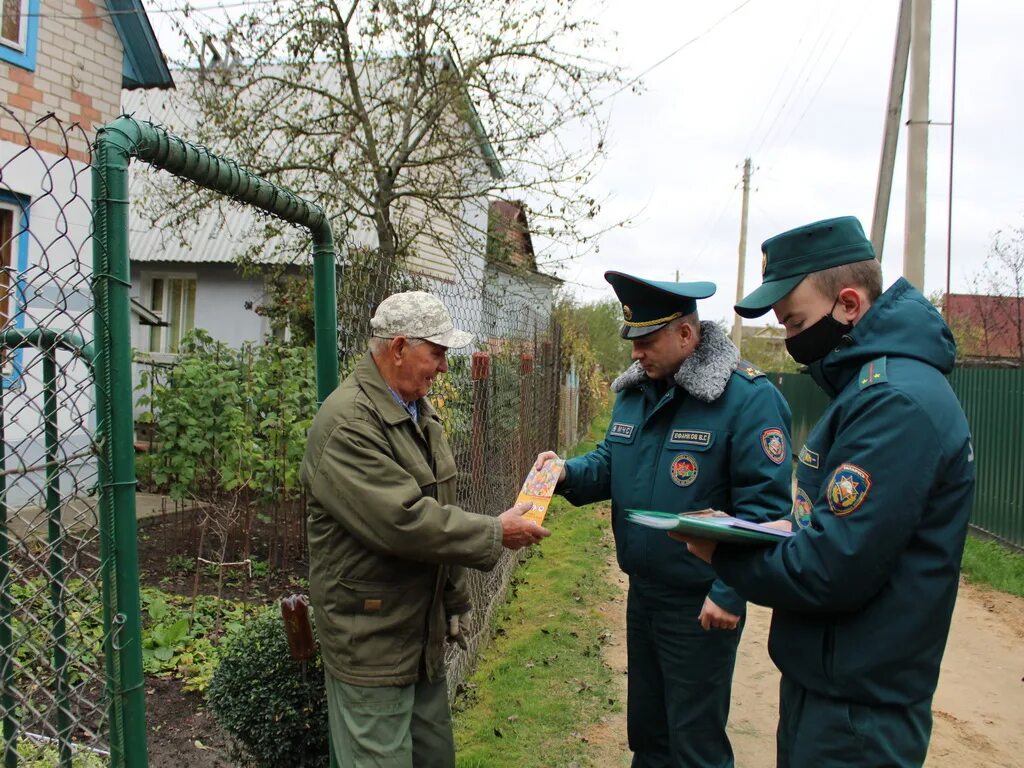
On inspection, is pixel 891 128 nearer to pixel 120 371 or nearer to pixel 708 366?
pixel 708 366

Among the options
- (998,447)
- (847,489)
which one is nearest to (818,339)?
(847,489)

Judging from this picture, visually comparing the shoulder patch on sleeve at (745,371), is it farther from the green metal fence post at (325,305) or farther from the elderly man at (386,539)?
the green metal fence post at (325,305)

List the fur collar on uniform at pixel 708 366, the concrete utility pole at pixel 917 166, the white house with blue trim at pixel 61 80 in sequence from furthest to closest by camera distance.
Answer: the concrete utility pole at pixel 917 166
the white house with blue trim at pixel 61 80
the fur collar on uniform at pixel 708 366

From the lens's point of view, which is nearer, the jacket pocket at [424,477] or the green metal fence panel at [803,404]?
the jacket pocket at [424,477]

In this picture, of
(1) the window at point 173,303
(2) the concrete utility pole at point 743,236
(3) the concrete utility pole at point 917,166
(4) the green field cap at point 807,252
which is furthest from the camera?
(2) the concrete utility pole at point 743,236

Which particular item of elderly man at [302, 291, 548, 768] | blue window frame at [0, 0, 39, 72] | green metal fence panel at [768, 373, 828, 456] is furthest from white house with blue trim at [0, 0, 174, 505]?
green metal fence panel at [768, 373, 828, 456]

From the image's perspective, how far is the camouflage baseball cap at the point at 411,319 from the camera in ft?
7.97

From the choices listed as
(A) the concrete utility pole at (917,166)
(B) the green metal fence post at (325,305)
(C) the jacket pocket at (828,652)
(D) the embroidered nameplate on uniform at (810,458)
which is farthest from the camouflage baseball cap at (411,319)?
(A) the concrete utility pole at (917,166)

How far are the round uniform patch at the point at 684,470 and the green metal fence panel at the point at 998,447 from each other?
6.83 meters

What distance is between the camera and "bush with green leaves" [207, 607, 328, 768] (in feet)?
8.89

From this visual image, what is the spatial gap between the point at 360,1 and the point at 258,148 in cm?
223

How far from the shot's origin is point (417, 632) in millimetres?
2438

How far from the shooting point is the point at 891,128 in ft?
30.6

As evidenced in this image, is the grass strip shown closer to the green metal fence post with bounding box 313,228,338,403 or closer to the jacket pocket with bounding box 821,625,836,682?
the jacket pocket with bounding box 821,625,836,682
